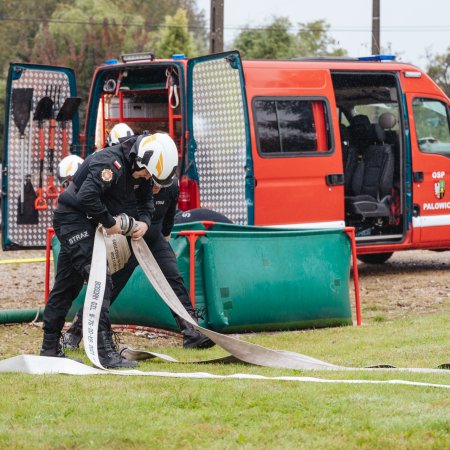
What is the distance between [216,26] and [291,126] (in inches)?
396

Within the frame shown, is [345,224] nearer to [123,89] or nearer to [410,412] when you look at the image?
[123,89]

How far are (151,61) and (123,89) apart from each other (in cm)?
67

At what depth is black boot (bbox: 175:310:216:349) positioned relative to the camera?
9484 mm

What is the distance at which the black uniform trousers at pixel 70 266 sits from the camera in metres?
8.54

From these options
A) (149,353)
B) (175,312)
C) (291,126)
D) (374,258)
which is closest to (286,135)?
(291,126)

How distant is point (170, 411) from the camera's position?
6.29m

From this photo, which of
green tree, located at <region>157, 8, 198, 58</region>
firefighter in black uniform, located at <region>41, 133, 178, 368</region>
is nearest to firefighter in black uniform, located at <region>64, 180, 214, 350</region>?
firefighter in black uniform, located at <region>41, 133, 178, 368</region>

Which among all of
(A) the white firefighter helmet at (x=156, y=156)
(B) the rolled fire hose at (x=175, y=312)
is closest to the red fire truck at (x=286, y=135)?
(B) the rolled fire hose at (x=175, y=312)

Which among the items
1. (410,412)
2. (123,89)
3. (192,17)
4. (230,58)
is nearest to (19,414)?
(410,412)

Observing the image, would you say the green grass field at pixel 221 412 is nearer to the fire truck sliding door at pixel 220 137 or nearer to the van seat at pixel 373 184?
the fire truck sliding door at pixel 220 137

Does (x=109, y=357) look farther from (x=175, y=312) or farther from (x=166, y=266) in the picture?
(x=166, y=266)

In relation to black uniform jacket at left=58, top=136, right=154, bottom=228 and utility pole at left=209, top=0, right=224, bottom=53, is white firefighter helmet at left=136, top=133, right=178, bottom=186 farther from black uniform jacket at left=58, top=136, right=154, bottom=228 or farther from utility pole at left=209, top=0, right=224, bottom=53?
utility pole at left=209, top=0, right=224, bottom=53

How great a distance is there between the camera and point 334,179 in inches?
544

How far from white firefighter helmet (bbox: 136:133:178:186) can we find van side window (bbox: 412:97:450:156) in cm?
691
